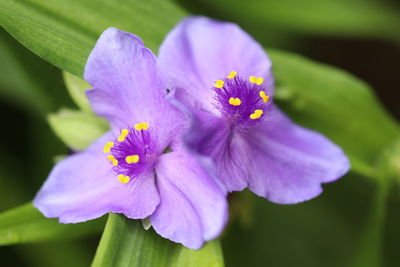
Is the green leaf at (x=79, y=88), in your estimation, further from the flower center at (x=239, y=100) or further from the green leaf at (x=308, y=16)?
the green leaf at (x=308, y=16)

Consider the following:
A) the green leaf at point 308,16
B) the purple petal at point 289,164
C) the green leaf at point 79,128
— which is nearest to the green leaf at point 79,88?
the green leaf at point 79,128

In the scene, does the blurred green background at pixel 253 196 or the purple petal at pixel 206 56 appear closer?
the purple petal at pixel 206 56

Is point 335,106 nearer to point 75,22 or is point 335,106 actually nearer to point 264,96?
point 264,96

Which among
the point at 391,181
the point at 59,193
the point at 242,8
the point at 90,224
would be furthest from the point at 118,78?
the point at 242,8

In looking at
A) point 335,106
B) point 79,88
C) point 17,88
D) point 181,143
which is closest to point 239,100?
point 181,143

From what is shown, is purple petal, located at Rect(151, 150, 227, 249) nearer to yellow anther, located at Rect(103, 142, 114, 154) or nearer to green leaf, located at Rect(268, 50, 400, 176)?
yellow anther, located at Rect(103, 142, 114, 154)

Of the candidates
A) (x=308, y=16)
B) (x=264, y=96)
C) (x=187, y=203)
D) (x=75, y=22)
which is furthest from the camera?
(x=308, y=16)

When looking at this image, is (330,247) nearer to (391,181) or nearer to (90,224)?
(391,181)
